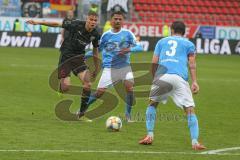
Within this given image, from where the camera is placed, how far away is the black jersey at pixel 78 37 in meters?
12.8

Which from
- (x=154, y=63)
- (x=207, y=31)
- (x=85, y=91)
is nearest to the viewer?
(x=154, y=63)

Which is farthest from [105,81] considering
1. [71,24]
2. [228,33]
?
[228,33]

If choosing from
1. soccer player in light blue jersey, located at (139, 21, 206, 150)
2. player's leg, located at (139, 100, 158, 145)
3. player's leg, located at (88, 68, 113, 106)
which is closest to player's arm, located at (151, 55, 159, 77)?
soccer player in light blue jersey, located at (139, 21, 206, 150)

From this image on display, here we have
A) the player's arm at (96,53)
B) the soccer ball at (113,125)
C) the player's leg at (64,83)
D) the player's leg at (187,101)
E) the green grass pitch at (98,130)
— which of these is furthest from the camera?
the player's leg at (64,83)

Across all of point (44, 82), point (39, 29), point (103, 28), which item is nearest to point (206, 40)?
point (103, 28)

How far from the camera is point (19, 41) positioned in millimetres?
35812

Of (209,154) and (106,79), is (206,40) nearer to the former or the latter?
(106,79)

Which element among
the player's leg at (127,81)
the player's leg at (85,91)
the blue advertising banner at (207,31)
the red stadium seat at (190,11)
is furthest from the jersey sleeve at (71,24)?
the red stadium seat at (190,11)

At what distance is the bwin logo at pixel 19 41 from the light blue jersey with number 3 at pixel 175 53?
1044 inches

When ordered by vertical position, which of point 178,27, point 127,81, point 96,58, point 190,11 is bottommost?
point 190,11

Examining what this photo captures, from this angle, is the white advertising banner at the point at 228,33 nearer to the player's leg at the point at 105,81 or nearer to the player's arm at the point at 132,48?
the player's arm at the point at 132,48

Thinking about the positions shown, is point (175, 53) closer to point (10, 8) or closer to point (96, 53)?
point (96, 53)

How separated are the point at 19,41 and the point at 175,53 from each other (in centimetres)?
2679

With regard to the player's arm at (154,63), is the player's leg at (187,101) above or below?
below
